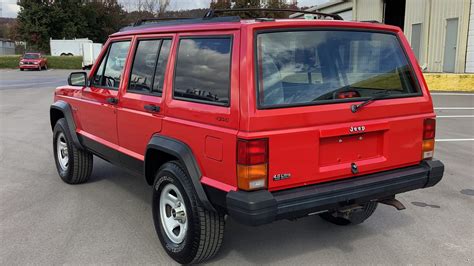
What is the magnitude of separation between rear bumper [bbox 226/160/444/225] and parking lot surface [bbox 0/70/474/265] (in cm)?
64

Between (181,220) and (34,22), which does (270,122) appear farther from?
(34,22)

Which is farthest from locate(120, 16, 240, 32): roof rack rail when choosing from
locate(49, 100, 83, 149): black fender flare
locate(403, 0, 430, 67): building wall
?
locate(403, 0, 430, 67): building wall

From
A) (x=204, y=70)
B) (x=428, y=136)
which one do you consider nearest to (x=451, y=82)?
(x=428, y=136)

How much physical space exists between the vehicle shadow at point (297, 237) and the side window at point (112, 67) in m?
1.87

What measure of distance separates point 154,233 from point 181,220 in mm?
727

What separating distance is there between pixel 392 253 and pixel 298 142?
1469 mm

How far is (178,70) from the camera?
147 inches

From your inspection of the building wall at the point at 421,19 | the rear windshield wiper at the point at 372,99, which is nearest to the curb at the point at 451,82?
the building wall at the point at 421,19

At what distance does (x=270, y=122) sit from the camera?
10.0ft

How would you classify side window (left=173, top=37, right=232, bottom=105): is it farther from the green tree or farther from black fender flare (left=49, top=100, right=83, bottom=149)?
the green tree

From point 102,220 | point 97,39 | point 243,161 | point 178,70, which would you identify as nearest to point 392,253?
point 243,161

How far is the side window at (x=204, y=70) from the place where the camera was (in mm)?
3285

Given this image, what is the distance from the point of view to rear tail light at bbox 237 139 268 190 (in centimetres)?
301

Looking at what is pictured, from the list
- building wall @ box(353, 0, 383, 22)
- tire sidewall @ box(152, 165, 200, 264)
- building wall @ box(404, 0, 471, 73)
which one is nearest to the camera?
tire sidewall @ box(152, 165, 200, 264)
